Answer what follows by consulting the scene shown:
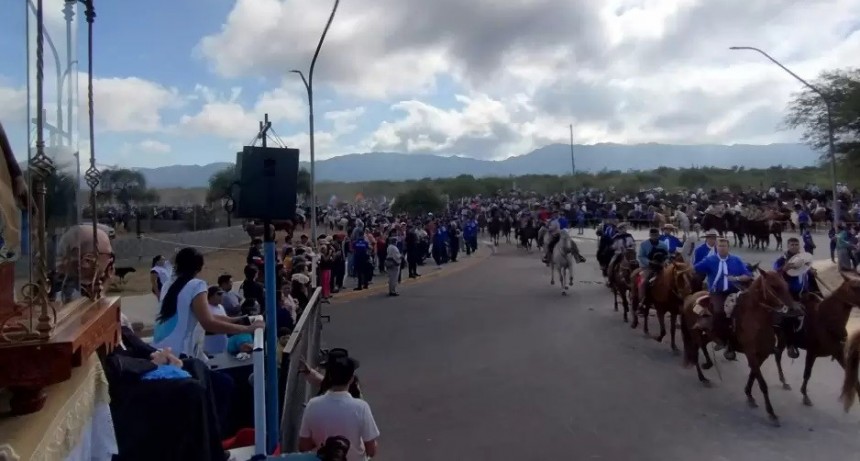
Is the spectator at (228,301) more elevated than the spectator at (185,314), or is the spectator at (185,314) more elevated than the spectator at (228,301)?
the spectator at (185,314)

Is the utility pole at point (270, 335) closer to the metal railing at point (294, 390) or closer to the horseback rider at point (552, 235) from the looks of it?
the metal railing at point (294, 390)

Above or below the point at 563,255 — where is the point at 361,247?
above

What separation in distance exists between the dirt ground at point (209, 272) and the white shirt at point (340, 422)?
47.2ft

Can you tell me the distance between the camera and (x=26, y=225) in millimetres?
2412

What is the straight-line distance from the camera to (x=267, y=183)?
5.02 m

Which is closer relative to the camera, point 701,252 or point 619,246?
point 701,252

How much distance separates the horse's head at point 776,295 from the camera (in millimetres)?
9094

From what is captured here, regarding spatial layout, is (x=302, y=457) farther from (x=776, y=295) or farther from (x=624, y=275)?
(x=624, y=275)

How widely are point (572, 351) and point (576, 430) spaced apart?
4.73 meters

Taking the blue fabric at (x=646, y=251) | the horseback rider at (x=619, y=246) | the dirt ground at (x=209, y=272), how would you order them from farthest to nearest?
the dirt ground at (x=209, y=272), the horseback rider at (x=619, y=246), the blue fabric at (x=646, y=251)

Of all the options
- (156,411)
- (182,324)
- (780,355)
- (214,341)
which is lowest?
(780,355)

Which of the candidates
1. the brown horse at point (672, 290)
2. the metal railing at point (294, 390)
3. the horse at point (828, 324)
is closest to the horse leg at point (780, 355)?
the horse at point (828, 324)

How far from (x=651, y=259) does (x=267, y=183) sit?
36.9 ft

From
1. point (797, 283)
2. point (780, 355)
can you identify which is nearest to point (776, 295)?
point (797, 283)
